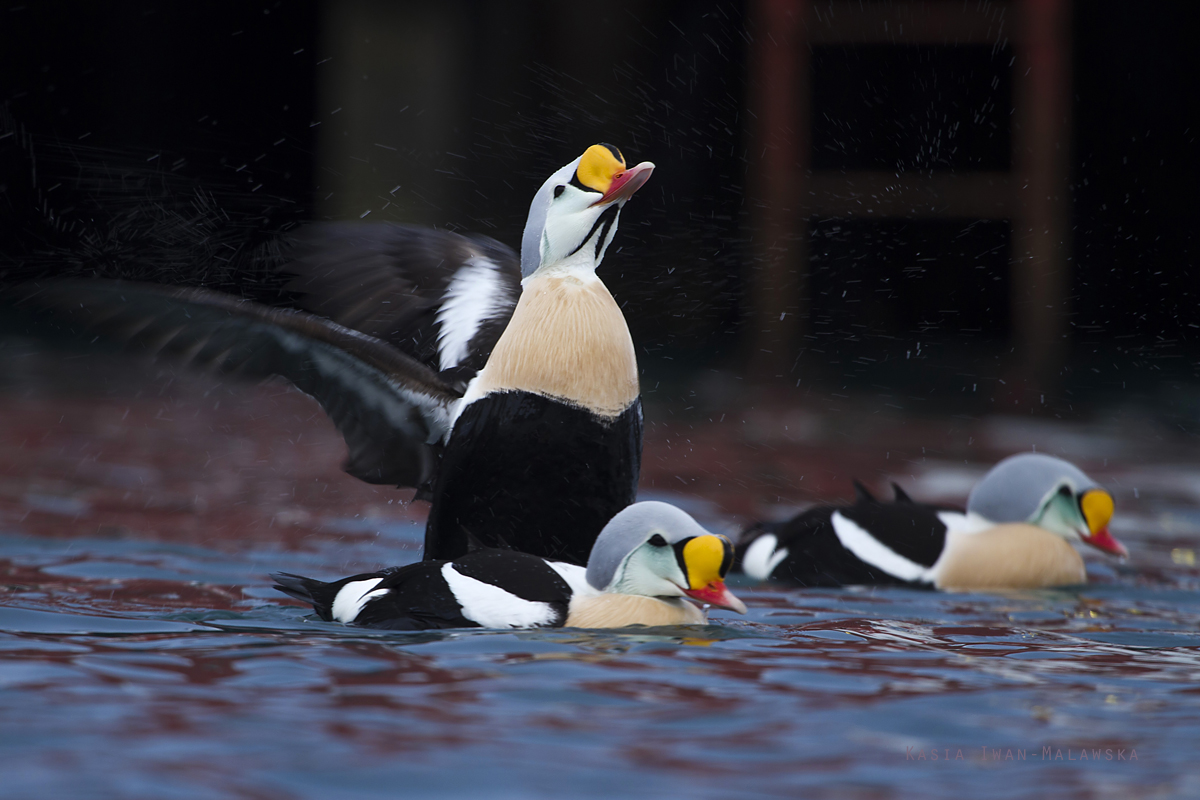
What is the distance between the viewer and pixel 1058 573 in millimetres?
5203

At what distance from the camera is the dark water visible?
2555 mm

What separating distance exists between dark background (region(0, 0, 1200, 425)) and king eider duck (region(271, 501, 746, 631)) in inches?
309

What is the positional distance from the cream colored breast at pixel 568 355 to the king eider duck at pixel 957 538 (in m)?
1.30

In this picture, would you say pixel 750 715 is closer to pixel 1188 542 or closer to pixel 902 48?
pixel 1188 542

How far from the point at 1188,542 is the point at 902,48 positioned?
6782 millimetres

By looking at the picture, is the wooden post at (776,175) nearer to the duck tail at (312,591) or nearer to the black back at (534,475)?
the black back at (534,475)

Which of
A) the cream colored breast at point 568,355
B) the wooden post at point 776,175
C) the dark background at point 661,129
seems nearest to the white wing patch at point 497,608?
the cream colored breast at point 568,355

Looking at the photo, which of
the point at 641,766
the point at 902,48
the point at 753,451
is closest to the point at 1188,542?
the point at 753,451

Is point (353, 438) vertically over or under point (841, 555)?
over

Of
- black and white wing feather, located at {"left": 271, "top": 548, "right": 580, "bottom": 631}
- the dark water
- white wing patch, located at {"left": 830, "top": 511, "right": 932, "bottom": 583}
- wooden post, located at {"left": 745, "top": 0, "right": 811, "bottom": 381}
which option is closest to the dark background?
wooden post, located at {"left": 745, "top": 0, "right": 811, "bottom": 381}

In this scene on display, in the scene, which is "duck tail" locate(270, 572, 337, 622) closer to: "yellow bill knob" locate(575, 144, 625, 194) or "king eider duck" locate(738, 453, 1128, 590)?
"yellow bill knob" locate(575, 144, 625, 194)

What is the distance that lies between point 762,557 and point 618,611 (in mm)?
1611

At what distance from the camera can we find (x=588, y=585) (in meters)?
3.83

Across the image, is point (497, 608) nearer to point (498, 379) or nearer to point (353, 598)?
point (353, 598)
